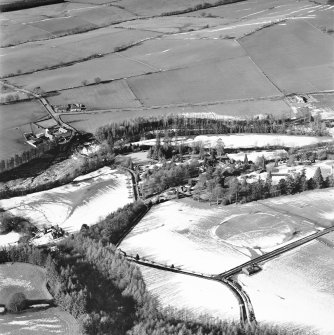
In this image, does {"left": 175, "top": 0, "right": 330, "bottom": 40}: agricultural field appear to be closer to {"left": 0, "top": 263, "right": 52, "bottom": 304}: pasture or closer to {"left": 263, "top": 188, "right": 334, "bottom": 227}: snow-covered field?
{"left": 263, "top": 188, "right": 334, "bottom": 227}: snow-covered field

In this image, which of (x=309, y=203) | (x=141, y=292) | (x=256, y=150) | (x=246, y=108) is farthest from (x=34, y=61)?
(x=141, y=292)

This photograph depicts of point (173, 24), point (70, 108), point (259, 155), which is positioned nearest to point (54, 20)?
point (173, 24)

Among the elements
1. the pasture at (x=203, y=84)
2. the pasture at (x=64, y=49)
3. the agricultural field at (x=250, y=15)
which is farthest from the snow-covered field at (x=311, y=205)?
the agricultural field at (x=250, y=15)

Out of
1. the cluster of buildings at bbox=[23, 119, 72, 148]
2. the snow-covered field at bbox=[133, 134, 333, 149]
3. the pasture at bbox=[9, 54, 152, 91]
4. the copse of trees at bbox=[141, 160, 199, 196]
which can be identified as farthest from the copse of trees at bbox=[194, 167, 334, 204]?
the pasture at bbox=[9, 54, 152, 91]

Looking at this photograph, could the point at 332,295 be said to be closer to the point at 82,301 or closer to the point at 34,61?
the point at 82,301

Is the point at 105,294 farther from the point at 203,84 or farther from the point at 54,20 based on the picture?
the point at 54,20
